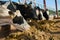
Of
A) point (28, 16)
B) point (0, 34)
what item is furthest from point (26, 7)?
point (0, 34)

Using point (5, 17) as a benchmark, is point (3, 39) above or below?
below

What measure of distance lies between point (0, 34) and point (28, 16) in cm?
340

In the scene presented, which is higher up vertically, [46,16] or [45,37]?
[45,37]

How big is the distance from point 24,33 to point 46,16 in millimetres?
4892

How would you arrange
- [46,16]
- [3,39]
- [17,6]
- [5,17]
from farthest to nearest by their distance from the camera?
[46,16], [17,6], [5,17], [3,39]

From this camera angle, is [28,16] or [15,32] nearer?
[15,32]

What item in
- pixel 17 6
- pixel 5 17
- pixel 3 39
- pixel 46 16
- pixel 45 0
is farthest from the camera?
pixel 45 0

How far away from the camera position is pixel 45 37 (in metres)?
4.91

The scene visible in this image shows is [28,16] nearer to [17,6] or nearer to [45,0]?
[17,6]

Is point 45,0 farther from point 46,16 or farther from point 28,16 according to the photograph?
point 28,16

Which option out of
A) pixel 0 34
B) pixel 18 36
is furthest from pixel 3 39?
pixel 18 36

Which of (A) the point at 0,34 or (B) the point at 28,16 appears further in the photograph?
(B) the point at 28,16

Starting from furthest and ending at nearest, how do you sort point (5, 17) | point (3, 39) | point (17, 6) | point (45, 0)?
point (45, 0), point (17, 6), point (5, 17), point (3, 39)

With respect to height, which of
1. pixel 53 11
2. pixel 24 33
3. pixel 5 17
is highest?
pixel 5 17
